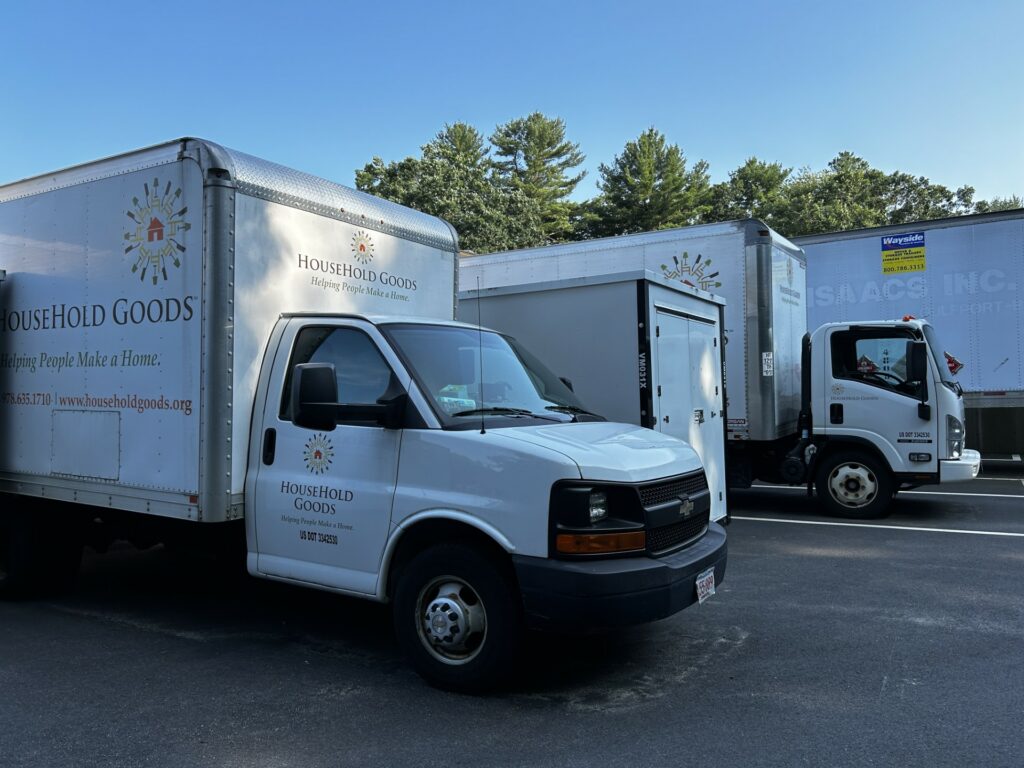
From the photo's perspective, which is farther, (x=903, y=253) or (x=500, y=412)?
(x=903, y=253)

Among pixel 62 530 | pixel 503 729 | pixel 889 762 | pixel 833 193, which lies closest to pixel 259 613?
pixel 62 530

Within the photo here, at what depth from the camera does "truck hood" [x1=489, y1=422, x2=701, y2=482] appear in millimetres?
3975

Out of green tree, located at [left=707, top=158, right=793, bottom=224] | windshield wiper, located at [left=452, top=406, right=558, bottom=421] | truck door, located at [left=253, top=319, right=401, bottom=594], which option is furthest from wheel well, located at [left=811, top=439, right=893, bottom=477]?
green tree, located at [left=707, top=158, right=793, bottom=224]

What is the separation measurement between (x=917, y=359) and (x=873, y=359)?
1.93 ft

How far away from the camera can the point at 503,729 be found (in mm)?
3773

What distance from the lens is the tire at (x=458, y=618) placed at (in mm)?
3979

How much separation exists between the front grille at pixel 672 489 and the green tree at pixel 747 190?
147 ft

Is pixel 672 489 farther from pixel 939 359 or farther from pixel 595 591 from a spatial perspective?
pixel 939 359

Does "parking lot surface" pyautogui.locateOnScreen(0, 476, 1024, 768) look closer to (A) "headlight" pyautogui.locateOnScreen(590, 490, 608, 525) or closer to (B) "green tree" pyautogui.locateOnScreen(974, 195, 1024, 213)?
(A) "headlight" pyautogui.locateOnScreen(590, 490, 608, 525)

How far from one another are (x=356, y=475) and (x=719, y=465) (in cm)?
477

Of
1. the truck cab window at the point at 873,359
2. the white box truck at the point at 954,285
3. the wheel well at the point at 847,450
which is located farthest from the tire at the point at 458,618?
the white box truck at the point at 954,285

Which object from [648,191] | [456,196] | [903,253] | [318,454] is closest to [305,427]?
[318,454]

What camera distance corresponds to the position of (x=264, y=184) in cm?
496

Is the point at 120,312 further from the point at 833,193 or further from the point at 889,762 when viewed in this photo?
the point at 833,193
